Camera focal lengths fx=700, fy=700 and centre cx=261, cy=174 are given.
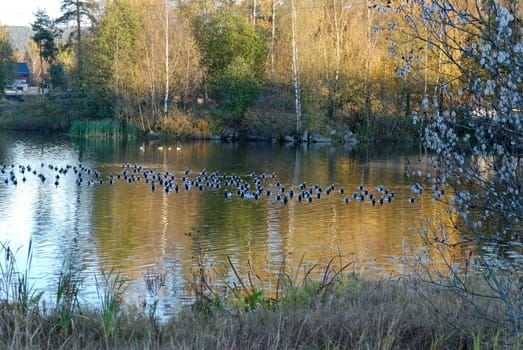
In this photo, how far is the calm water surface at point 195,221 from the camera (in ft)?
38.3

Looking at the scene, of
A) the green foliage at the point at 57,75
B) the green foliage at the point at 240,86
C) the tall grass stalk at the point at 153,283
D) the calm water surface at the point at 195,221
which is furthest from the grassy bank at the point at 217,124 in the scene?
the tall grass stalk at the point at 153,283

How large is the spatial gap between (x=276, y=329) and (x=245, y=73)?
3969cm

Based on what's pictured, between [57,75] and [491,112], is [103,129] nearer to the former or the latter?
[57,75]

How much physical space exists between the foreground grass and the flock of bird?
12.3 metres

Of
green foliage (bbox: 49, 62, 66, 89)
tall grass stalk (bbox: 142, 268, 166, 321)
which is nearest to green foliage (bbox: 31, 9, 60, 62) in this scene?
green foliage (bbox: 49, 62, 66, 89)

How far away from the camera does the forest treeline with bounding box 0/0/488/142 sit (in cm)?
4228

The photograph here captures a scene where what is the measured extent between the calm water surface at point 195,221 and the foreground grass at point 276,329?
7.02 ft

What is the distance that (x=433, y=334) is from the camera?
18.7 feet

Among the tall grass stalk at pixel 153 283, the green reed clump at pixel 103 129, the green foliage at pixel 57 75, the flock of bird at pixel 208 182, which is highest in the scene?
the green foliage at pixel 57 75

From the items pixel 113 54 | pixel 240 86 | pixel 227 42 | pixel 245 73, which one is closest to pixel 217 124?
pixel 240 86

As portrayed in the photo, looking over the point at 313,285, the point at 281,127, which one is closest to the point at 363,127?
the point at 281,127

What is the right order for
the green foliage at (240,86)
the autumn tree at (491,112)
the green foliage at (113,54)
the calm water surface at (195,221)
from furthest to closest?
the green foliage at (113,54) < the green foliage at (240,86) < the calm water surface at (195,221) < the autumn tree at (491,112)

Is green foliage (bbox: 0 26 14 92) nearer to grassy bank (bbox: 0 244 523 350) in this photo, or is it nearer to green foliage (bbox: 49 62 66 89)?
green foliage (bbox: 49 62 66 89)

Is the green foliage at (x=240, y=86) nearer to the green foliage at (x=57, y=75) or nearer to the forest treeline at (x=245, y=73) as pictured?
the forest treeline at (x=245, y=73)
